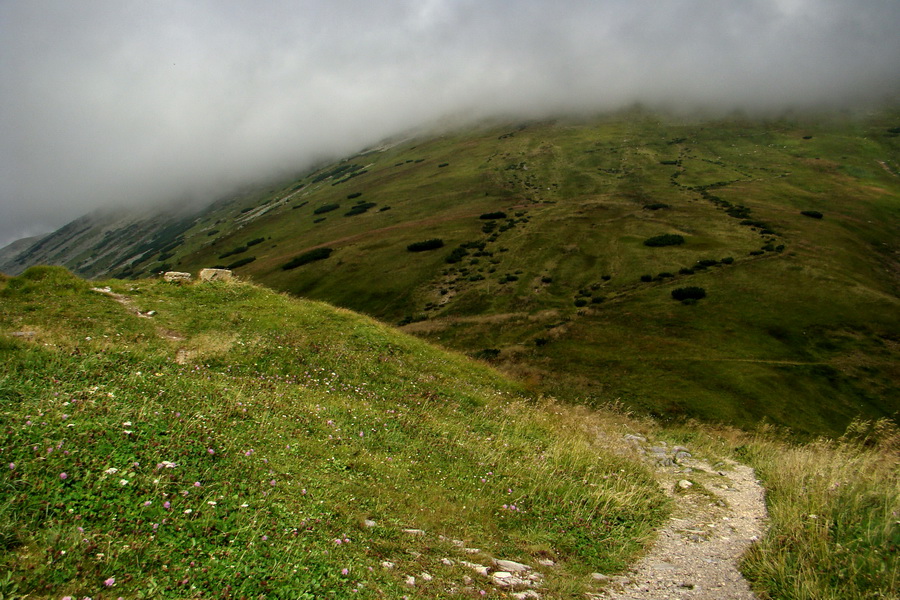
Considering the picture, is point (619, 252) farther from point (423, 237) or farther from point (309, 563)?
point (309, 563)

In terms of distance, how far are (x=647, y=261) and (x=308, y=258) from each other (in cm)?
6153

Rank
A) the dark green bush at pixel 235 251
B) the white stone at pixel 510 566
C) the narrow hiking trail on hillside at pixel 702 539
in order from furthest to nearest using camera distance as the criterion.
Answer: the dark green bush at pixel 235 251 < the white stone at pixel 510 566 < the narrow hiking trail on hillside at pixel 702 539

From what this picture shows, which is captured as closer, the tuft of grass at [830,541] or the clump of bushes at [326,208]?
the tuft of grass at [830,541]

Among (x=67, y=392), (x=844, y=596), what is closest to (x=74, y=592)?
(x=67, y=392)

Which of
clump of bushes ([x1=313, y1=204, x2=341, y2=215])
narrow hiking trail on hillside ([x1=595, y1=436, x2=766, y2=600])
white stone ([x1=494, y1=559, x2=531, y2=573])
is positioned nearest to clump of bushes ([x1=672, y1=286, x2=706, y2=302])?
narrow hiking trail on hillside ([x1=595, y1=436, x2=766, y2=600])

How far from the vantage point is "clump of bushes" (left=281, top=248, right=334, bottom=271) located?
85.6 meters

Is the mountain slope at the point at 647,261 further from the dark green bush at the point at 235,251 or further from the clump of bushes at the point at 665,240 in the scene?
the dark green bush at the point at 235,251

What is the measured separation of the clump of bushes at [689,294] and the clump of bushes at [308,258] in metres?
62.6

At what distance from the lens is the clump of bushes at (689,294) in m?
52.7

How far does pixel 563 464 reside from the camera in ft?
41.0

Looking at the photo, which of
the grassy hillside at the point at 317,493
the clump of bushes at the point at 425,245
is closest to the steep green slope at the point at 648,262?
the clump of bushes at the point at 425,245

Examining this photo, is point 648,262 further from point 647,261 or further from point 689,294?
point 689,294

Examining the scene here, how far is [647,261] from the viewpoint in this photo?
64.0 m

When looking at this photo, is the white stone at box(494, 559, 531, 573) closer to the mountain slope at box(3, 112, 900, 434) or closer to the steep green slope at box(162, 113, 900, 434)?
the mountain slope at box(3, 112, 900, 434)
